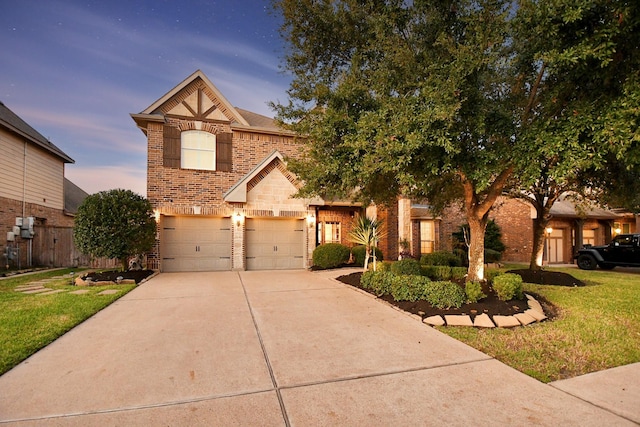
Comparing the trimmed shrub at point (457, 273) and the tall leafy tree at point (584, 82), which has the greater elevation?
the tall leafy tree at point (584, 82)

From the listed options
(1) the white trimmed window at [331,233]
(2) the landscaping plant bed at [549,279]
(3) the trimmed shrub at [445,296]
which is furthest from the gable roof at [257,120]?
(2) the landscaping plant bed at [549,279]

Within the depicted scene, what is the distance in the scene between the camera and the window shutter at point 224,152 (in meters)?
12.9

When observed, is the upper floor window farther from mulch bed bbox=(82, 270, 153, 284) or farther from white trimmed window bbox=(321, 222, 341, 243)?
white trimmed window bbox=(321, 222, 341, 243)

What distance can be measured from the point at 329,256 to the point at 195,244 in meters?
5.55

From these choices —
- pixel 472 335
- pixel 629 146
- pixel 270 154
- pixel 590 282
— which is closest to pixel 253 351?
pixel 472 335

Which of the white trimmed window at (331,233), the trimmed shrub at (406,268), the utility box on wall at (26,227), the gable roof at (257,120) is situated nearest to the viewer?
the trimmed shrub at (406,268)

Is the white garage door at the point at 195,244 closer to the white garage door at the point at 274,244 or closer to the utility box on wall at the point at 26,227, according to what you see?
the white garage door at the point at 274,244

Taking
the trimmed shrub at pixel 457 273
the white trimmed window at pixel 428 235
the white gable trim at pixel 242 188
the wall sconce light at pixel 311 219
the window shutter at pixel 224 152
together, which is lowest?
the trimmed shrub at pixel 457 273

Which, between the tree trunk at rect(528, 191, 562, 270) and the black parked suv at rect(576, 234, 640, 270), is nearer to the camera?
the tree trunk at rect(528, 191, 562, 270)

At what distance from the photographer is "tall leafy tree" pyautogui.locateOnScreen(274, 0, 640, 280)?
522 centimetres

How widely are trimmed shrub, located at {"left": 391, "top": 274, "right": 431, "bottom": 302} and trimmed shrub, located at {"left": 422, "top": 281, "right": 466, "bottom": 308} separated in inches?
9.8

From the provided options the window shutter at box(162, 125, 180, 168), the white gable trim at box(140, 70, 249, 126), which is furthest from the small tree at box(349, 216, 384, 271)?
the window shutter at box(162, 125, 180, 168)

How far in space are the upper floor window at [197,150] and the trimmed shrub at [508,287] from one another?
11020 millimetres

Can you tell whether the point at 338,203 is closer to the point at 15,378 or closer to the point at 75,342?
the point at 75,342
